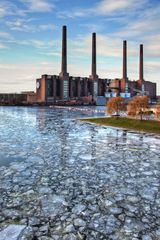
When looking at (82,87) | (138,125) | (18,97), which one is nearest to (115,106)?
(138,125)

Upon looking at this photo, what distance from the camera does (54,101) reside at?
104188 mm

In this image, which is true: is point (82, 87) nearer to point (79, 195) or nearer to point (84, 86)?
point (84, 86)

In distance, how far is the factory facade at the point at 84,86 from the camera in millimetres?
101188

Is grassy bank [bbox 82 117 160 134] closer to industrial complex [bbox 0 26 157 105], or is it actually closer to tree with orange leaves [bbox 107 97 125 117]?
tree with orange leaves [bbox 107 97 125 117]

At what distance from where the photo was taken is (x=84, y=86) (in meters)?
112

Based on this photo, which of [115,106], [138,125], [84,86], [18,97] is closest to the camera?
[138,125]

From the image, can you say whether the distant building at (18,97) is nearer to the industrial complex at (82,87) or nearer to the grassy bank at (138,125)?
the industrial complex at (82,87)

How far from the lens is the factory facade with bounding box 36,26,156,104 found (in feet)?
332

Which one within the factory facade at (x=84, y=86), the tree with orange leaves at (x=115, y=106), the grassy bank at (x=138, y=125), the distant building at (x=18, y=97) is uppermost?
the factory facade at (x=84, y=86)

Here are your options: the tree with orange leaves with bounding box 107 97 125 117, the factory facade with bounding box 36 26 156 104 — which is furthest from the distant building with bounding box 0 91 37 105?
the tree with orange leaves with bounding box 107 97 125 117

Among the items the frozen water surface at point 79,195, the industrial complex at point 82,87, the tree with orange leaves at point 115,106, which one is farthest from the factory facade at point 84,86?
the frozen water surface at point 79,195

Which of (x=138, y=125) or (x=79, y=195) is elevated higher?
(x=138, y=125)

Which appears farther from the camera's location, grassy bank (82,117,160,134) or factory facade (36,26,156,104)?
factory facade (36,26,156,104)

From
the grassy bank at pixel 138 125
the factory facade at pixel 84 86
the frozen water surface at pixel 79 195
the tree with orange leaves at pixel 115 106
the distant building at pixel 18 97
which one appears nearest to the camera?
the frozen water surface at pixel 79 195
